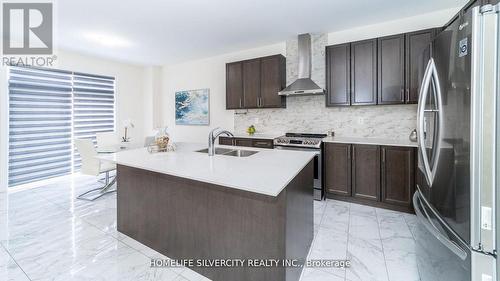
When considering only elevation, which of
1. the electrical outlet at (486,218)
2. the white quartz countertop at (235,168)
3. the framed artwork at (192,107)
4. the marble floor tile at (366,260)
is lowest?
the marble floor tile at (366,260)

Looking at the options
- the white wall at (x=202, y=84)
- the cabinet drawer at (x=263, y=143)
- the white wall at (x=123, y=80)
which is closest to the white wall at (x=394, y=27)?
the white wall at (x=202, y=84)

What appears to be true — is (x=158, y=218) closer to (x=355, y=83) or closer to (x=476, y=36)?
(x=476, y=36)

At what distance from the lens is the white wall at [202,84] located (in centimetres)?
477

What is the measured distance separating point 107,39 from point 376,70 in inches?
174

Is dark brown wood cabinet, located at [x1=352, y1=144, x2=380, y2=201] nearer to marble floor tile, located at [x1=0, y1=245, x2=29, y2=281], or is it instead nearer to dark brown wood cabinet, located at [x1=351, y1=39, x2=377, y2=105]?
dark brown wood cabinet, located at [x1=351, y1=39, x2=377, y2=105]

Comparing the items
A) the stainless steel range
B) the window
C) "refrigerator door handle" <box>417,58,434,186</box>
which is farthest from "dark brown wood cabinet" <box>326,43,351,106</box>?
the window

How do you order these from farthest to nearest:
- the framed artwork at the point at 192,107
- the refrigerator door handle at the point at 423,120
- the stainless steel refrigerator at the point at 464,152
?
1. the framed artwork at the point at 192,107
2. the refrigerator door handle at the point at 423,120
3. the stainless steel refrigerator at the point at 464,152

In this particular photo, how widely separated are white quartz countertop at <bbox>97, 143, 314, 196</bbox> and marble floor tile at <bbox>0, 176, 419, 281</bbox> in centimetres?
86

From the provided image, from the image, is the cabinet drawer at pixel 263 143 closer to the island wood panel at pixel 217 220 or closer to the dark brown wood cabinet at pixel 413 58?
the island wood panel at pixel 217 220

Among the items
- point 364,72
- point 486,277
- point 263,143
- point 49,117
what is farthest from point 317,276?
point 49,117

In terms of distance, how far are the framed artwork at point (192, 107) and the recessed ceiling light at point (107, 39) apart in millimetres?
1683

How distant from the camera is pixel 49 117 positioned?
14.4ft

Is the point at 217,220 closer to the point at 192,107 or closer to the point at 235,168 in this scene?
the point at 235,168

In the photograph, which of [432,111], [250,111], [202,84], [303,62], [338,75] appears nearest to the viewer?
[432,111]
